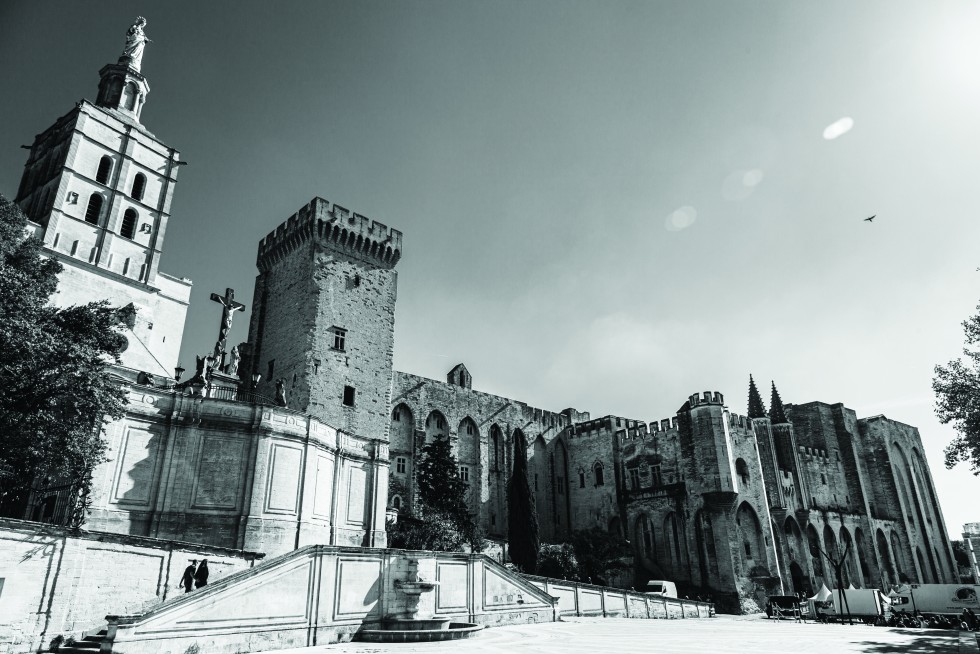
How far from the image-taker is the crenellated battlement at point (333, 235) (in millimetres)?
32594

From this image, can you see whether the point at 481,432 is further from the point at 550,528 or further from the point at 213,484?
the point at 213,484

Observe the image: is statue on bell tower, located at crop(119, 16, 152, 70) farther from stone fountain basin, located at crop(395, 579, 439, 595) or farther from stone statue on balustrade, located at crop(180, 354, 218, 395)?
stone fountain basin, located at crop(395, 579, 439, 595)

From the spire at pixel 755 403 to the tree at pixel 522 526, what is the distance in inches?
1029

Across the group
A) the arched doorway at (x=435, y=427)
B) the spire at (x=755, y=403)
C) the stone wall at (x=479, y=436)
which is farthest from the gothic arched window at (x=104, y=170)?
the spire at (x=755, y=403)

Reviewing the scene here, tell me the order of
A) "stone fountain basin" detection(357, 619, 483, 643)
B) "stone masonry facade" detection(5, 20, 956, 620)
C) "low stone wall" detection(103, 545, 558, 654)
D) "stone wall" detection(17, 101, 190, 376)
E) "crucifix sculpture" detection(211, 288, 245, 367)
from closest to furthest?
"low stone wall" detection(103, 545, 558, 654) < "stone fountain basin" detection(357, 619, 483, 643) < "stone masonry facade" detection(5, 20, 956, 620) < "crucifix sculpture" detection(211, 288, 245, 367) < "stone wall" detection(17, 101, 190, 376)

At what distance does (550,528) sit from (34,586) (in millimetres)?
35769

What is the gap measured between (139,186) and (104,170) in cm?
180

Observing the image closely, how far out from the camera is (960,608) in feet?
88.4

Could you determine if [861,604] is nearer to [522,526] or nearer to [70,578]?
[522,526]

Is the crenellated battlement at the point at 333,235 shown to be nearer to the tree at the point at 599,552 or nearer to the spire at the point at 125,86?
the spire at the point at 125,86

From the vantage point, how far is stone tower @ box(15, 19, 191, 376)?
30.1 meters

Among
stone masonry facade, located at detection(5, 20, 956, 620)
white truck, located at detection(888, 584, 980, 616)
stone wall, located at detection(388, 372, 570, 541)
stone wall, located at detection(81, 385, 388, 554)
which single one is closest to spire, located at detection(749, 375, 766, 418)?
stone masonry facade, located at detection(5, 20, 956, 620)

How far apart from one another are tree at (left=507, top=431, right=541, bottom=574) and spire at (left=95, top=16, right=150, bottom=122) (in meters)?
30.1

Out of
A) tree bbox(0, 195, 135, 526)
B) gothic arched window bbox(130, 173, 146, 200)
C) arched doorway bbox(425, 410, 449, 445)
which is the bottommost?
tree bbox(0, 195, 135, 526)
